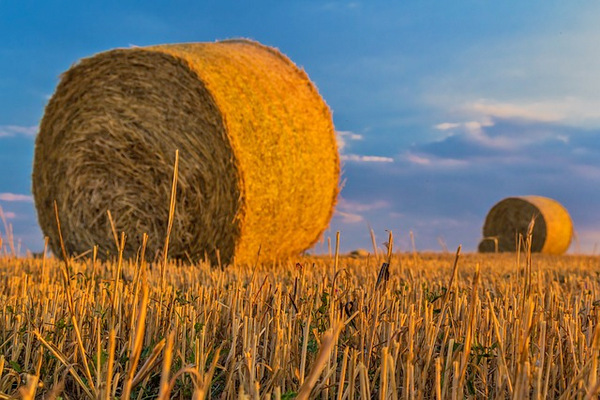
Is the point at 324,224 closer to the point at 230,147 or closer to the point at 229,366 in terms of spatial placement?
the point at 230,147

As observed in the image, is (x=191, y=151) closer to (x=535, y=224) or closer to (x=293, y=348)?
(x=293, y=348)

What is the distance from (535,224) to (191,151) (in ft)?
32.7

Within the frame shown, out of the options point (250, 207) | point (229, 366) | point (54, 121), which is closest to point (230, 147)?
point (250, 207)

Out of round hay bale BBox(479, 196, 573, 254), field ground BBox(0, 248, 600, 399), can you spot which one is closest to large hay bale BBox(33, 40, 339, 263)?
field ground BBox(0, 248, 600, 399)

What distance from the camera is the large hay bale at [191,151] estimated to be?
6469 mm

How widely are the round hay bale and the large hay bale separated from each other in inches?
317

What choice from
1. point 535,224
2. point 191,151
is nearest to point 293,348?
point 191,151

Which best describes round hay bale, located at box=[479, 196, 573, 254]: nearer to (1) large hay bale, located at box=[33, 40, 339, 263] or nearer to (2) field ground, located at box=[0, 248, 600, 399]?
(1) large hay bale, located at box=[33, 40, 339, 263]

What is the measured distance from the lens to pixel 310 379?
1.15 m

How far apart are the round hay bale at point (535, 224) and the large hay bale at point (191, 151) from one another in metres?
8.06

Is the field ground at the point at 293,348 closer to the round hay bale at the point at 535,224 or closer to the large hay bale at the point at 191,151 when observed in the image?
the large hay bale at the point at 191,151

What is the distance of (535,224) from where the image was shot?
14148mm

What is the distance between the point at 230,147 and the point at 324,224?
2.25 meters

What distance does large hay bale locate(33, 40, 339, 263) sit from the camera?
6.47 metres
